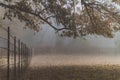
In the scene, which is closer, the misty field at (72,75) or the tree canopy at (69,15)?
the misty field at (72,75)

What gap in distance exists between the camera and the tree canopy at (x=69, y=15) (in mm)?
17641

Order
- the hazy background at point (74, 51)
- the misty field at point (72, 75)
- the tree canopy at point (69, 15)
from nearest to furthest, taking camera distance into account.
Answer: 1. the misty field at point (72, 75)
2. the tree canopy at point (69, 15)
3. the hazy background at point (74, 51)

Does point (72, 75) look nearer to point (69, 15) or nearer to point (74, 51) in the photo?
point (69, 15)

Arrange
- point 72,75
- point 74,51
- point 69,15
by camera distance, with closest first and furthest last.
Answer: point 72,75
point 69,15
point 74,51

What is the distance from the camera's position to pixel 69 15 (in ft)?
59.2

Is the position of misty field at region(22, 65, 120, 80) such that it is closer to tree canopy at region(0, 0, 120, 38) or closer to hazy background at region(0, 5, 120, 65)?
tree canopy at region(0, 0, 120, 38)

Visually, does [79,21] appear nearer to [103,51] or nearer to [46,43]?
[103,51]

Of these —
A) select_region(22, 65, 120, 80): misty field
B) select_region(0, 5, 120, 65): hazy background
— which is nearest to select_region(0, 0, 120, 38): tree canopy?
select_region(22, 65, 120, 80): misty field

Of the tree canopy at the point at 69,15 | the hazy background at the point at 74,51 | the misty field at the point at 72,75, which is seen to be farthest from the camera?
the hazy background at the point at 74,51

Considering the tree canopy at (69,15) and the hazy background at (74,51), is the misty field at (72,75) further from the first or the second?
the hazy background at (74,51)


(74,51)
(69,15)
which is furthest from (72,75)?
(74,51)

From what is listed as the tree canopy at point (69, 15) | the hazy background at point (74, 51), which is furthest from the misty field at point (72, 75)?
the hazy background at point (74, 51)

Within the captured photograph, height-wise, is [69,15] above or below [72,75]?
above

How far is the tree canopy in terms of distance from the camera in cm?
1764
